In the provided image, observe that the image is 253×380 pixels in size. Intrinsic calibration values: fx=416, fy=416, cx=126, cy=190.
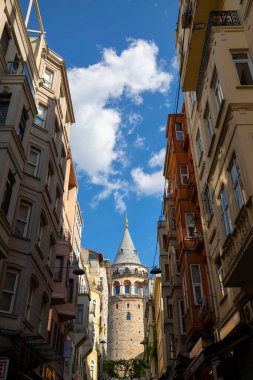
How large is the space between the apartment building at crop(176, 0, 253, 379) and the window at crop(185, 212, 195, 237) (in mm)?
5217

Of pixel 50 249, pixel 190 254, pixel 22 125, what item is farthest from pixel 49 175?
pixel 190 254

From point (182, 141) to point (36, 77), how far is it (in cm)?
1121

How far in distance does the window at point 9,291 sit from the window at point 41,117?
9.17m

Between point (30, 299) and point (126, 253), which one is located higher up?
point (126, 253)

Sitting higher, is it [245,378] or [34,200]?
[34,200]

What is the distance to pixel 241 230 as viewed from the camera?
1218cm

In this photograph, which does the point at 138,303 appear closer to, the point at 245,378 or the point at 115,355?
the point at 115,355

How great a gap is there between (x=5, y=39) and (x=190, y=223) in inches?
565

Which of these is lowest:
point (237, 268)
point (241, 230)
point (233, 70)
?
point (237, 268)

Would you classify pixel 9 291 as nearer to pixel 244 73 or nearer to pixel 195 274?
pixel 195 274

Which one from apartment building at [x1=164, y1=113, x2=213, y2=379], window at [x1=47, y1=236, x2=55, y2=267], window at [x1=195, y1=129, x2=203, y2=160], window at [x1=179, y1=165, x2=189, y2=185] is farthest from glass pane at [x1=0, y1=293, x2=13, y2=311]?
window at [x1=179, y1=165, x2=189, y2=185]

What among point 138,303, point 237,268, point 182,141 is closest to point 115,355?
point 138,303

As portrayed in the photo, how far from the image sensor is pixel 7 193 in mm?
16203

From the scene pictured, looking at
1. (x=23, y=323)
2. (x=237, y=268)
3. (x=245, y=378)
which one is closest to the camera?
(x=237, y=268)
